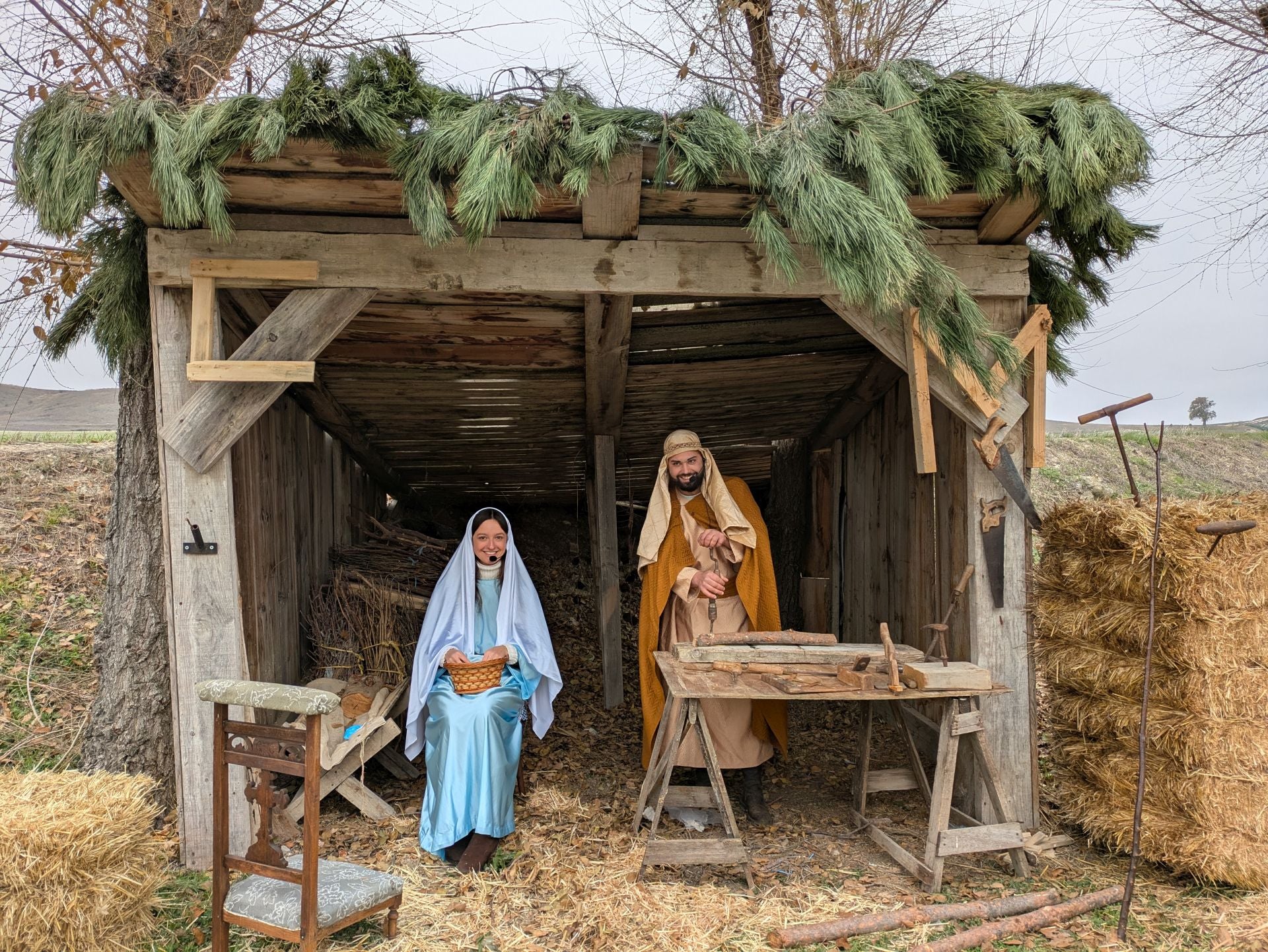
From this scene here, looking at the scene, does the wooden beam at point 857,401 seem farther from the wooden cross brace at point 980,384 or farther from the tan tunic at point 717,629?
the tan tunic at point 717,629

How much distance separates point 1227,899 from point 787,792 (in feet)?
7.07

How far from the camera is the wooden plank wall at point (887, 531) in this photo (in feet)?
17.3

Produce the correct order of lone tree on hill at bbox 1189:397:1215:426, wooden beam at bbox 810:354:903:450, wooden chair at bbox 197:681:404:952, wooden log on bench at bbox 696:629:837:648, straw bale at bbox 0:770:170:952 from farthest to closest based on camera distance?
lone tree on hill at bbox 1189:397:1215:426 → wooden beam at bbox 810:354:903:450 → wooden log on bench at bbox 696:629:837:648 → wooden chair at bbox 197:681:404:952 → straw bale at bbox 0:770:170:952

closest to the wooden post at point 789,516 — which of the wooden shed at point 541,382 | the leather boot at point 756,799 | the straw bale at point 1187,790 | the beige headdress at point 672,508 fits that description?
the wooden shed at point 541,382

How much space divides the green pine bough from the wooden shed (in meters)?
0.19

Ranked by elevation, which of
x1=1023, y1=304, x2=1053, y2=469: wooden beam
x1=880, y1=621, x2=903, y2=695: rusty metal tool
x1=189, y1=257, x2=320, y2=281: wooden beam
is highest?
x1=189, y1=257, x2=320, y2=281: wooden beam

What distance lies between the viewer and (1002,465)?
14.0 feet

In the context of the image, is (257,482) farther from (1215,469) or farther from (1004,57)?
(1215,469)

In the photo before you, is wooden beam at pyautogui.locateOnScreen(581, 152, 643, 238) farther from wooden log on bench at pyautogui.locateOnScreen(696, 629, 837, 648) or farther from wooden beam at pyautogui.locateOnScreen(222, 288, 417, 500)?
wooden log on bench at pyautogui.locateOnScreen(696, 629, 837, 648)

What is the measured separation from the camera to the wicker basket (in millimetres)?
4582

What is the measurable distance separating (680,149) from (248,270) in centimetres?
184

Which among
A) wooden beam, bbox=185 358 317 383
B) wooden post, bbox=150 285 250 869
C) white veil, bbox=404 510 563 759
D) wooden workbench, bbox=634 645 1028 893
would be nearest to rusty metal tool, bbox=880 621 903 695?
wooden workbench, bbox=634 645 1028 893

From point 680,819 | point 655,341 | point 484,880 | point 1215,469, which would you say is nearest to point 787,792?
point 680,819

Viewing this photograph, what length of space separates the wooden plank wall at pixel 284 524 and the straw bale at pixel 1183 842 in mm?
4019
